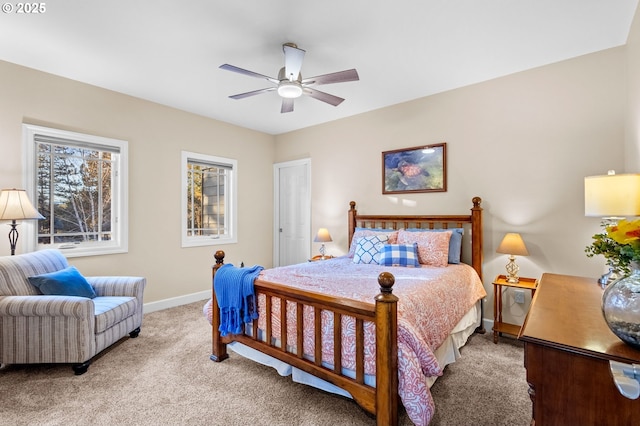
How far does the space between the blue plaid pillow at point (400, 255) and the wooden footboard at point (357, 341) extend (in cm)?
139

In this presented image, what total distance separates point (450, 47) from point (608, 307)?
7.75ft

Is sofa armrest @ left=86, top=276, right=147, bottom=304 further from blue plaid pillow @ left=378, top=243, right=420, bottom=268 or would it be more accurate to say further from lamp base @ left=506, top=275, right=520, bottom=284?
lamp base @ left=506, top=275, right=520, bottom=284

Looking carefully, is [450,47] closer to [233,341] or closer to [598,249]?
[598,249]

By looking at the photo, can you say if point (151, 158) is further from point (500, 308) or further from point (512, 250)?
point (500, 308)

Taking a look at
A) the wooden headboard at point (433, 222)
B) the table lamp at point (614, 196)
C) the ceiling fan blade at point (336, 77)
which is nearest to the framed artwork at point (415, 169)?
the wooden headboard at point (433, 222)

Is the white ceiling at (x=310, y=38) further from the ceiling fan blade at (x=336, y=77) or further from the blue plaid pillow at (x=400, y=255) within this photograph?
the blue plaid pillow at (x=400, y=255)

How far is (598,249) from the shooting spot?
1205 millimetres

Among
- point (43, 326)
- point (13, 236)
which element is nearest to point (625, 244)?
point (43, 326)

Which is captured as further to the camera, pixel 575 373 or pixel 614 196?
pixel 614 196

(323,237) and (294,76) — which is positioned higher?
(294,76)

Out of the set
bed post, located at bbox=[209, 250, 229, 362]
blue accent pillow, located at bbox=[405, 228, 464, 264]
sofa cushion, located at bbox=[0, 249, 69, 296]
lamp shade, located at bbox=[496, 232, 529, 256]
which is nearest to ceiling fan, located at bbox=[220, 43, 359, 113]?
bed post, located at bbox=[209, 250, 229, 362]

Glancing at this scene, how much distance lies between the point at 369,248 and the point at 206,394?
80.3 inches

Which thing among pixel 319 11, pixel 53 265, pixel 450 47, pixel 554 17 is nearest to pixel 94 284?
pixel 53 265

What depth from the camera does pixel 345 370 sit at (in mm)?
1870
